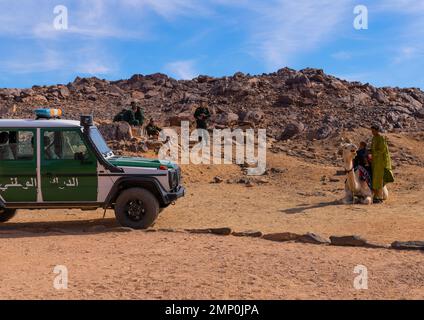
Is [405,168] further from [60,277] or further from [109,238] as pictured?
[60,277]

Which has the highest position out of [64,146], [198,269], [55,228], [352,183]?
[64,146]

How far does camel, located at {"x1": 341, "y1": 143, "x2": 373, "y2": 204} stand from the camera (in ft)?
41.2

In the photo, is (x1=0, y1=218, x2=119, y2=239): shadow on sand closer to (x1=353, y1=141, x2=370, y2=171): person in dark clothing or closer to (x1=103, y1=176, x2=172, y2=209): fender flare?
(x1=103, y1=176, x2=172, y2=209): fender flare

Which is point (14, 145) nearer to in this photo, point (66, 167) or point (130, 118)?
point (66, 167)

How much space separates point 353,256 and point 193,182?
10606 mm

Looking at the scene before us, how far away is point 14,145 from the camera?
915cm

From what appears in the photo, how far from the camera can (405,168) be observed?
20125 millimetres

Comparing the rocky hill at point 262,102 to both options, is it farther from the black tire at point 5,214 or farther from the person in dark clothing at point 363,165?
the black tire at point 5,214

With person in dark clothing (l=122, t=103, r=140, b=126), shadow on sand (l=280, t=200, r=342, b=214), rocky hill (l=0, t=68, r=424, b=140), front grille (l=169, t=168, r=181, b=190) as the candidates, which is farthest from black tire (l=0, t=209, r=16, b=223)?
rocky hill (l=0, t=68, r=424, b=140)

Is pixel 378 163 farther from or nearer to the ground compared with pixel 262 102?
nearer to the ground

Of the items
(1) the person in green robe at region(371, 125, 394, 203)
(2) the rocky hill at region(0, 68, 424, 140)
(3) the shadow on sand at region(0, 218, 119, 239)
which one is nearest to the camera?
(3) the shadow on sand at region(0, 218, 119, 239)

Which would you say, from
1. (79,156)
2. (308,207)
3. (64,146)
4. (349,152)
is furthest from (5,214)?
(349,152)

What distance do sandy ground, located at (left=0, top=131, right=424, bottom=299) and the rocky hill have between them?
16389 mm

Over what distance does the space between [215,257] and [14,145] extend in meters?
4.37
